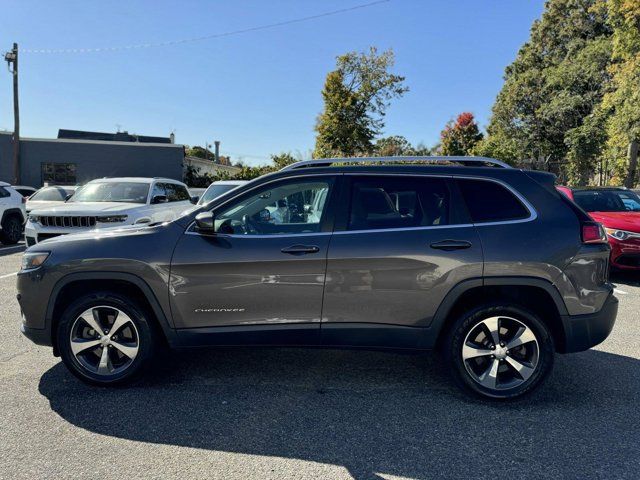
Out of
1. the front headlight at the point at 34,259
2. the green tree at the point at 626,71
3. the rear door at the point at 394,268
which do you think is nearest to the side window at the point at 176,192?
the front headlight at the point at 34,259

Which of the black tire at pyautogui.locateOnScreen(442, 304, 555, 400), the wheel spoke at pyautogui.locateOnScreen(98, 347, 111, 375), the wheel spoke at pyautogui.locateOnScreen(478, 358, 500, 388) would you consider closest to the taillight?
the black tire at pyautogui.locateOnScreen(442, 304, 555, 400)

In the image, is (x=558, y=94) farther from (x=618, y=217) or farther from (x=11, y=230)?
(x=11, y=230)

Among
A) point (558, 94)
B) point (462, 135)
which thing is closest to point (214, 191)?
point (558, 94)

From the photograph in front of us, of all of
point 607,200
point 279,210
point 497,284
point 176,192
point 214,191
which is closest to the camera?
point 497,284

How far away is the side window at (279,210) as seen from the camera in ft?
12.3

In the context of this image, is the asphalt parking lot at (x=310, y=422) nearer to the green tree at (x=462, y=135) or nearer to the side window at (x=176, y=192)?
the side window at (x=176, y=192)

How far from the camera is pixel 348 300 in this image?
11.8 ft

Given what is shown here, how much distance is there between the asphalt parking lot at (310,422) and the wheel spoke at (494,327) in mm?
496

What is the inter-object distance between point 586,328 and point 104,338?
11.9ft

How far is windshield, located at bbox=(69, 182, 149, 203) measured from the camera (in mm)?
9664

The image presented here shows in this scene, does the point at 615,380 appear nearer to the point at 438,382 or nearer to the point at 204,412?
the point at 438,382

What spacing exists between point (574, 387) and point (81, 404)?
12.6 ft

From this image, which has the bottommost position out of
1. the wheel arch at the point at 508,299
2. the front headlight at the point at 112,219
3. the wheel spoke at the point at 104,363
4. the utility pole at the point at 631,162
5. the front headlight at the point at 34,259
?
the wheel spoke at the point at 104,363

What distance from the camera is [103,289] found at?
3.82m
